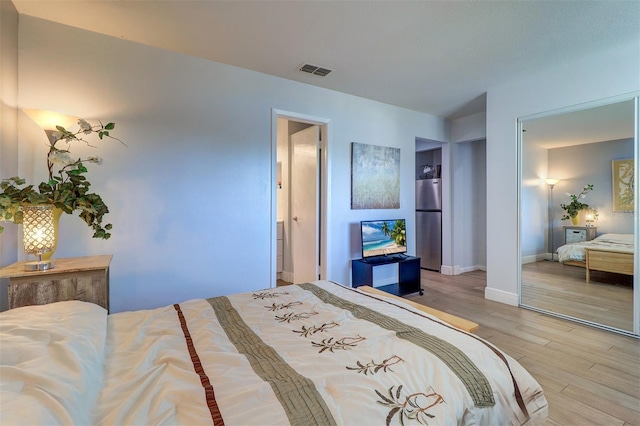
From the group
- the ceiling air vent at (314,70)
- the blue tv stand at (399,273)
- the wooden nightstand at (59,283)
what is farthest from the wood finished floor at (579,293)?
the wooden nightstand at (59,283)

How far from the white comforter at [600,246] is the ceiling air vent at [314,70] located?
10.5 feet

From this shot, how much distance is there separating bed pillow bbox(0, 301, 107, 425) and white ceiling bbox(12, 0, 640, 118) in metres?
2.12

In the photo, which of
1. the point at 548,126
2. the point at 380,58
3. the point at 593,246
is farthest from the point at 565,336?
the point at 380,58

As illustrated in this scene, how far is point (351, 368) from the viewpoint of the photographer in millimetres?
955

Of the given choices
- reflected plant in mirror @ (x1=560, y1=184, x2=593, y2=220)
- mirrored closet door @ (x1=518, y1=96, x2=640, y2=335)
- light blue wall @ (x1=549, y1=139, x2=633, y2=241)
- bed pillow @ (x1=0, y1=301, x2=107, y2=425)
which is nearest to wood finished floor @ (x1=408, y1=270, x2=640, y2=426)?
mirrored closet door @ (x1=518, y1=96, x2=640, y2=335)

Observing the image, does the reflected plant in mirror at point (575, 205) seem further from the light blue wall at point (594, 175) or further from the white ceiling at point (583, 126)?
the white ceiling at point (583, 126)

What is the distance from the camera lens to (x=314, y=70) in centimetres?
304

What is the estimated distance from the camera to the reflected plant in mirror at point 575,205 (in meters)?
2.96

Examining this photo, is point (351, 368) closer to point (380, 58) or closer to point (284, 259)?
point (380, 58)

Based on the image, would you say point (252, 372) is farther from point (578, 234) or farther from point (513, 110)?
point (513, 110)

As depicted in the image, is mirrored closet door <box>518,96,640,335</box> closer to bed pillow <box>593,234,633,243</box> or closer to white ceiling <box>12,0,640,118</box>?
bed pillow <box>593,234,633,243</box>

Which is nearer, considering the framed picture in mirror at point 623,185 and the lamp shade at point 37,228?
the lamp shade at point 37,228

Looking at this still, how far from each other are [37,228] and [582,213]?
458 cm

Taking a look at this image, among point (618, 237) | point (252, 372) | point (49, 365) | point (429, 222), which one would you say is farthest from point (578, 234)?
point (49, 365)
